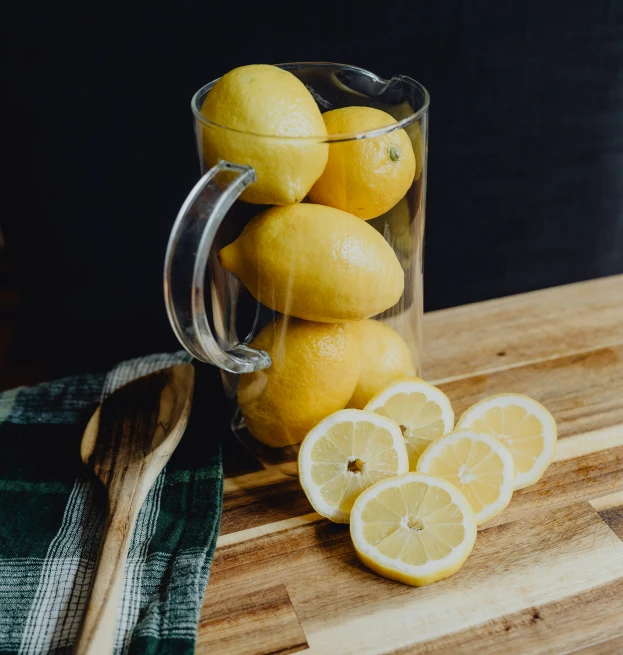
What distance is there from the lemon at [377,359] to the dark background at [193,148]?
416 mm

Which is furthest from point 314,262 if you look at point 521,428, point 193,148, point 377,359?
point 193,148

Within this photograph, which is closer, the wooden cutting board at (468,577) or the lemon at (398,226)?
the wooden cutting board at (468,577)

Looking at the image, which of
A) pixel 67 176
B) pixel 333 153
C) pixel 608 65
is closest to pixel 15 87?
pixel 67 176

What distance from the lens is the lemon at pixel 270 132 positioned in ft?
1.81

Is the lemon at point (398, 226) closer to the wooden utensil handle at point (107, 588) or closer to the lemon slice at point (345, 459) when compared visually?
the lemon slice at point (345, 459)

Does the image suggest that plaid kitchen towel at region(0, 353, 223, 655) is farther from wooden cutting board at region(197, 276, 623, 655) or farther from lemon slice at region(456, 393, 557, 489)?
lemon slice at region(456, 393, 557, 489)

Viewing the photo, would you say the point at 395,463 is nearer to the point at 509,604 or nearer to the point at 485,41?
the point at 509,604

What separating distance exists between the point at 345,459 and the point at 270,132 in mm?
272

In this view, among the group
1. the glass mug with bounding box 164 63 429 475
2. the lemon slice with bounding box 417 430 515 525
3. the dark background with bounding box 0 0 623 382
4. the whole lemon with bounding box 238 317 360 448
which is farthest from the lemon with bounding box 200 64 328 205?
the dark background with bounding box 0 0 623 382

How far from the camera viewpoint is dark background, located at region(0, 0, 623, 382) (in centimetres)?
87

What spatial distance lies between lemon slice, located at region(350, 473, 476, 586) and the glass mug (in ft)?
0.33

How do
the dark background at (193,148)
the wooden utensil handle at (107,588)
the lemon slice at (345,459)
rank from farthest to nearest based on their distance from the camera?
the dark background at (193,148) < the lemon slice at (345,459) < the wooden utensil handle at (107,588)

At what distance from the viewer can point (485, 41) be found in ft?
3.07

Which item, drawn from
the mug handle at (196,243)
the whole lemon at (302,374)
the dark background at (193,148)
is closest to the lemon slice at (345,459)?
the whole lemon at (302,374)
